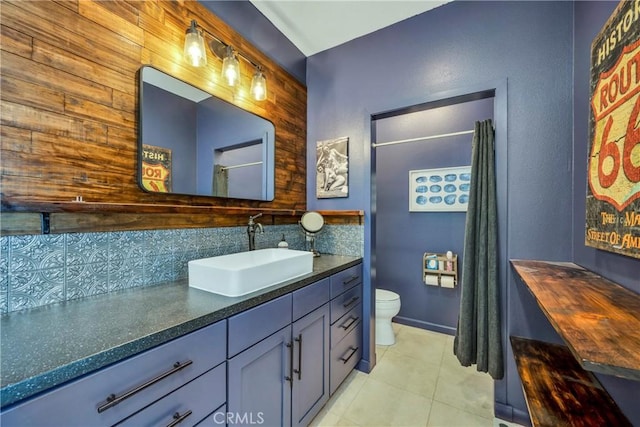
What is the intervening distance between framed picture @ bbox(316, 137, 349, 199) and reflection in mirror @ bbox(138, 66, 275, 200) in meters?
0.47

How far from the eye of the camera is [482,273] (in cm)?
162

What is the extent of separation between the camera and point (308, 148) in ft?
7.79

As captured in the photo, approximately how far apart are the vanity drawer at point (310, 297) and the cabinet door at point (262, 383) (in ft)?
0.37

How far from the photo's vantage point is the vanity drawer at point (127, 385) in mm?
550

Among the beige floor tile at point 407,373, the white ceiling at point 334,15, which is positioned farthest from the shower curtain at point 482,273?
the white ceiling at point 334,15

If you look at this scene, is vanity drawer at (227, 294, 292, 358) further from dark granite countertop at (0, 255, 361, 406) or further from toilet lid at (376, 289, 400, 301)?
toilet lid at (376, 289, 400, 301)

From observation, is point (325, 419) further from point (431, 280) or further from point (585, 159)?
point (585, 159)

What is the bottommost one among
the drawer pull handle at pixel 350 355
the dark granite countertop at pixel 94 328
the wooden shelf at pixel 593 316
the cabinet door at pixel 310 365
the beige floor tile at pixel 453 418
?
the beige floor tile at pixel 453 418

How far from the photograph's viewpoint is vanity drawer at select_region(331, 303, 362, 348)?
5.36 ft

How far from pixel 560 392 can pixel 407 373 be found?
3.57ft

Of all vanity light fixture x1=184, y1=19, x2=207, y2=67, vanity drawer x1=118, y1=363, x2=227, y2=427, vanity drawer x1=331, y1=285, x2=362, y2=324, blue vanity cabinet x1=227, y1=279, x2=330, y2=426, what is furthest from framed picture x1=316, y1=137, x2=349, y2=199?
vanity drawer x1=118, y1=363, x2=227, y2=427

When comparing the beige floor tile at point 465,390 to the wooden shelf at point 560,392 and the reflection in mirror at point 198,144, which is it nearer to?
the wooden shelf at point 560,392

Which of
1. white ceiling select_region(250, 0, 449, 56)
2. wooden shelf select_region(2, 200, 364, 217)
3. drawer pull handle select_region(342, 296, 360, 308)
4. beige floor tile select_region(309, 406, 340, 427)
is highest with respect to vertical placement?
white ceiling select_region(250, 0, 449, 56)

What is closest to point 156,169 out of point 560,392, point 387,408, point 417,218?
point 387,408
